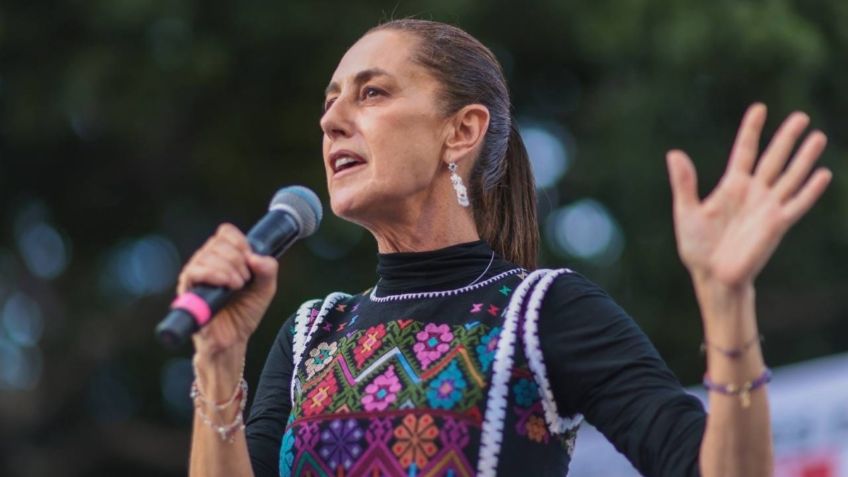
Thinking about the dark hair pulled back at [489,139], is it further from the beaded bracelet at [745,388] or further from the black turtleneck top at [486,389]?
the beaded bracelet at [745,388]

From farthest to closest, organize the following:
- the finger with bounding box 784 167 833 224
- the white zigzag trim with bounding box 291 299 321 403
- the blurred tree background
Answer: the blurred tree background < the white zigzag trim with bounding box 291 299 321 403 < the finger with bounding box 784 167 833 224

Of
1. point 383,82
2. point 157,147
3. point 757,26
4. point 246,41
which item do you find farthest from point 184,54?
point 383,82

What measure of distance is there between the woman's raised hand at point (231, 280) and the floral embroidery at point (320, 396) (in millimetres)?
244

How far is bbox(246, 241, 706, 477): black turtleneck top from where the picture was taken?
→ 8.51 ft

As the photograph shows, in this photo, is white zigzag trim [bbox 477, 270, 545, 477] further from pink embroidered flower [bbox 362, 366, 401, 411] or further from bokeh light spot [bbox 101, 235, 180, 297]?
bokeh light spot [bbox 101, 235, 180, 297]

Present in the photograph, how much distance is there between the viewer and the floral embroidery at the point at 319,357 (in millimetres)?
2960

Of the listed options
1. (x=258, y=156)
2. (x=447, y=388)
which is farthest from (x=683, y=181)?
(x=258, y=156)

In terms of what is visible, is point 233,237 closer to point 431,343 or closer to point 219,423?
point 219,423

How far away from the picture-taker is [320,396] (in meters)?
2.86

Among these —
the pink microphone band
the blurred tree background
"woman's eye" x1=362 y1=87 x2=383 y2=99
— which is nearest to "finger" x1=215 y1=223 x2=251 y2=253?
the pink microphone band

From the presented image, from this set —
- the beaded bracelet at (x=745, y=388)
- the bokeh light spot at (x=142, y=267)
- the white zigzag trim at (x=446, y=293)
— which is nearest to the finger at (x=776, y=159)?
the beaded bracelet at (x=745, y=388)

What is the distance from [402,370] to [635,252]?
679 cm

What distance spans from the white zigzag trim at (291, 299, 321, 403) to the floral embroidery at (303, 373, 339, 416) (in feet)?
0.43

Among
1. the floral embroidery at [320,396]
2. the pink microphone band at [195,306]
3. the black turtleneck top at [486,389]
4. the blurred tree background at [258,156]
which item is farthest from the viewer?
the blurred tree background at [258,156]
